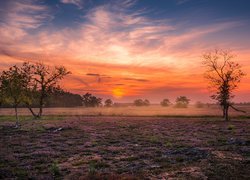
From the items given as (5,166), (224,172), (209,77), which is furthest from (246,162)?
(209,77)

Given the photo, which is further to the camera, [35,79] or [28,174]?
[35,79]

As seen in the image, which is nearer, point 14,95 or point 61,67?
point 14,95

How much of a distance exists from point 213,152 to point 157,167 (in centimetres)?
662

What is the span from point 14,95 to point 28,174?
3477 centimetres

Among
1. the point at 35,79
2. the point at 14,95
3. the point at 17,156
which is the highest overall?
the point at 35,79

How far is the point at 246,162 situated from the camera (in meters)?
15.1

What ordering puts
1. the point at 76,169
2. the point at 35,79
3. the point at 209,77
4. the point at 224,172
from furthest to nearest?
the point at 35,79, the point at 209,77, the point at 76,169, the point at 224,172

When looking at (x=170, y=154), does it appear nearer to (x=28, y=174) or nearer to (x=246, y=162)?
(x=246, y=162)

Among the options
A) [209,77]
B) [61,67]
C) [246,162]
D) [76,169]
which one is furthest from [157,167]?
[61,67]

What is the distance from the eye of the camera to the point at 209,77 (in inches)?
2361

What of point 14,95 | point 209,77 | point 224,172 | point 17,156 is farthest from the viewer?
point 209,77

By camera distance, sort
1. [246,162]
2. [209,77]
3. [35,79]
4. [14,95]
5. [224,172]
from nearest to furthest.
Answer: [224,172] < [246,162] < [14,95] < [209,77] < [35,79]

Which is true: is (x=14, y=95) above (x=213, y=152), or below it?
above

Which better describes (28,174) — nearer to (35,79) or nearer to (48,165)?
(48,165)
